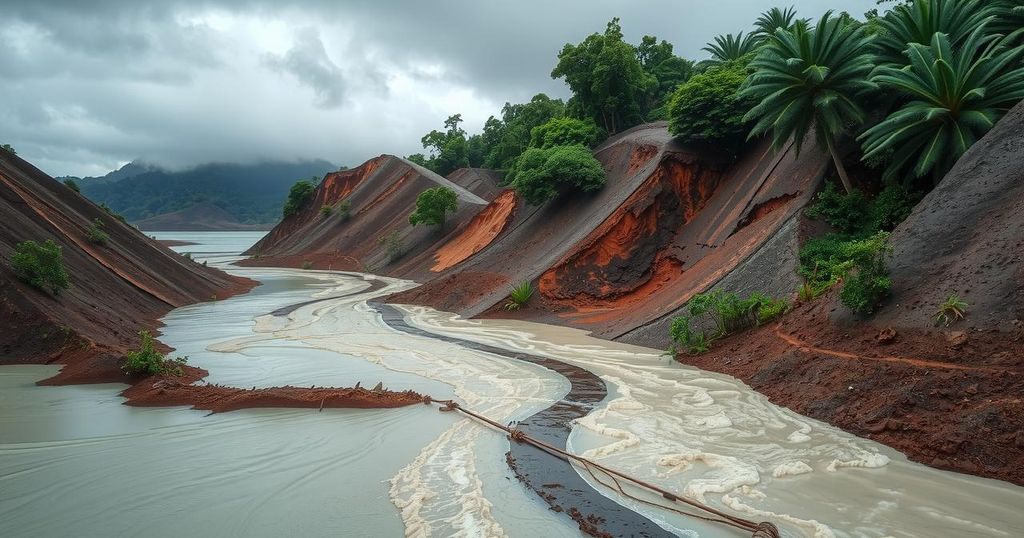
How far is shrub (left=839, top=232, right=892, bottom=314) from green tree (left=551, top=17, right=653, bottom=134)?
33.5m

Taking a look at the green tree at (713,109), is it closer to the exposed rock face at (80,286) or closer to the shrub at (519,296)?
the shrub at (519,296)

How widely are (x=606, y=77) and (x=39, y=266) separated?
118 feet

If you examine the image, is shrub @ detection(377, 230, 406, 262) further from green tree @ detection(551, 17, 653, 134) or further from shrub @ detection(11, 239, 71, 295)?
shrub @ detection(11, 239, 71, 295)

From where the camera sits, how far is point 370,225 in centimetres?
6191

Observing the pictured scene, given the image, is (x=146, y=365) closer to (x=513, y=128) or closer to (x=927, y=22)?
(x=927, y=22)

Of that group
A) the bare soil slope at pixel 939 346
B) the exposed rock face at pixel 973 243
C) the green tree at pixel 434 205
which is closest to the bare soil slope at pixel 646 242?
the bare soil slope at pixel 939 346

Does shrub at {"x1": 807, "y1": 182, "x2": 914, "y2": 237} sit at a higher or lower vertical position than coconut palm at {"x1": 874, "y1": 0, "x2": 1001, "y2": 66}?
lower

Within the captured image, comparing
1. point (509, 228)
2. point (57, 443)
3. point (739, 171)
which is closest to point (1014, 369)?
point (57, 443)

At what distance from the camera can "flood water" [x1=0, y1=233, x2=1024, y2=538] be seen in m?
5.70

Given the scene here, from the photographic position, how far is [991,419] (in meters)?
6.96

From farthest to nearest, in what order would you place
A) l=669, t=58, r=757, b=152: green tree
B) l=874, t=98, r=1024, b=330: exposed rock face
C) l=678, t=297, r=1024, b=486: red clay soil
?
l=669, t=58, r=757, b=152: green tree → l=874, t=98, r=1024, b=330: exposed rock face → l=678, t=297, r=1024, b=486: red clay soil

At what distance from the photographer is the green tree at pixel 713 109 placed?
25.4 metres

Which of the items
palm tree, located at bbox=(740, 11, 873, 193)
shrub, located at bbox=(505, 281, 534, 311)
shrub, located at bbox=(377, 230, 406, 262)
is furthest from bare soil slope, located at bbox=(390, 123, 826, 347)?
shrub, located at bbox=(377, 230, 406, 262)

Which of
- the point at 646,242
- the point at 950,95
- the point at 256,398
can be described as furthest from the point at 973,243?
the point at 646,242
